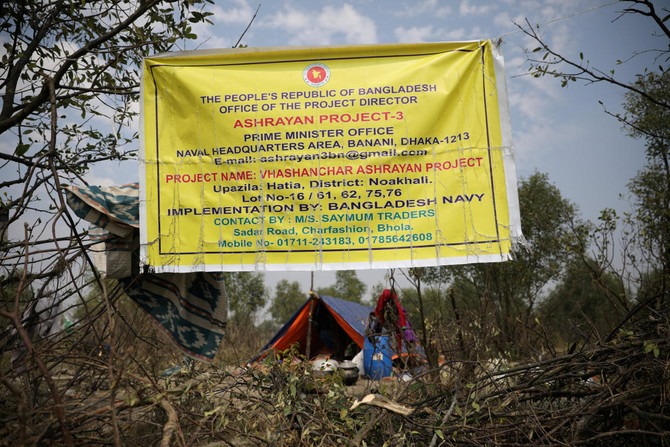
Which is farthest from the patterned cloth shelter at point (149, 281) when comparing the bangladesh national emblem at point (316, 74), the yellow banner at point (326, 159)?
the bangladesh national emblem at point (316, 74)

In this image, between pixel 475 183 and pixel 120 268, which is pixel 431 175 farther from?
pixel 120 268

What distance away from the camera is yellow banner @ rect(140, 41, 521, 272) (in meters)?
2.69

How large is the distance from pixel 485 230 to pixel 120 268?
2409 mm

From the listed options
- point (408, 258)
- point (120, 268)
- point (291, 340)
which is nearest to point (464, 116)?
point (408, 258)

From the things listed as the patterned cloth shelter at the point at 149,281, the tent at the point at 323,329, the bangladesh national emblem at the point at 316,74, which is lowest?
the tent at the point at 323,329

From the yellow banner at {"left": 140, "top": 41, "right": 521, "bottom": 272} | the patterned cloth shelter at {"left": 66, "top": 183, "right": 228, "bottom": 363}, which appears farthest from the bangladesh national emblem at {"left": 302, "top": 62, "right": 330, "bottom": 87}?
the patterned cloth shelter at {"left": 66, "top": 183, "right": 228, "bottom": 363}

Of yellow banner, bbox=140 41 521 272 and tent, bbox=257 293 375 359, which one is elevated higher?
yellow banner, bbox=140 41 521 272

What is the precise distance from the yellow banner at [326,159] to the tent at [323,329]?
5313mm

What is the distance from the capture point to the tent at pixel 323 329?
8438mm

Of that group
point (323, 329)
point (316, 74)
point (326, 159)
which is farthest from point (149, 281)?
point (323, 329)

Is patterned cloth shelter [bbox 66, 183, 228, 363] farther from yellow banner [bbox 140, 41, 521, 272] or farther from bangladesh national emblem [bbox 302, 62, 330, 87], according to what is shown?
bangladesh national emblem [bbox 302, 62, 330, 87]

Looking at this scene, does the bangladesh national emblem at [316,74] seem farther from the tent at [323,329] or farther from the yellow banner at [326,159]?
the tent at [323,329]

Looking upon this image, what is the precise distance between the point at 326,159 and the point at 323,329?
7.54 meters

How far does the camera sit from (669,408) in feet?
6.42
